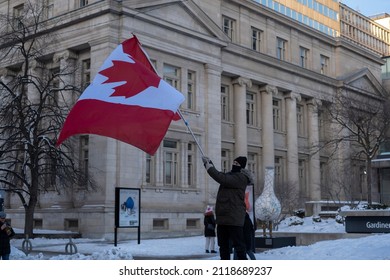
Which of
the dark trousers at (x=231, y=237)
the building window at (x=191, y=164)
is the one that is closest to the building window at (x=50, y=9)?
the building window at (x=191, y=164)

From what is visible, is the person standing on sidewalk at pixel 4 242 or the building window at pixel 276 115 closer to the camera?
the person standing on sidewalk at pixel 4 242

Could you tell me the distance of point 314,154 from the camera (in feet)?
160

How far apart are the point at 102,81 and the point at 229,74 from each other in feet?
109

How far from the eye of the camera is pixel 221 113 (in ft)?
139

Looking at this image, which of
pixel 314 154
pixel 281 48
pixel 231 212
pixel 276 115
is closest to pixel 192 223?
pixel 276 115

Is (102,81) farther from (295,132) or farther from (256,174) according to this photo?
(295,132)

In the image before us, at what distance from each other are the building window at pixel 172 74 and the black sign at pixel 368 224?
18625 millimetres

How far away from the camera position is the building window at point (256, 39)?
46.1 m

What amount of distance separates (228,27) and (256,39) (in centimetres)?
355

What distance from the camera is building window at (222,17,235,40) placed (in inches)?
1716

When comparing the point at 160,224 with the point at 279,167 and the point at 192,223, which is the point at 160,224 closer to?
the point at 192,223

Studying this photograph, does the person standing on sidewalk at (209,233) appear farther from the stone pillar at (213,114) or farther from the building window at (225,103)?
the building window at (225,103)

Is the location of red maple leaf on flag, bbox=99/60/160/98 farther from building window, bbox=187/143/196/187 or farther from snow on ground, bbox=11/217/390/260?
building window, bbox=187/143/196/187
